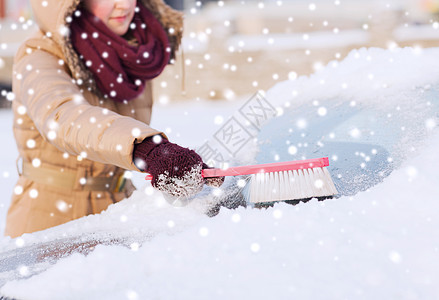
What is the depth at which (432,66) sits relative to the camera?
153 cm

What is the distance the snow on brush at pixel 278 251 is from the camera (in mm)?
815

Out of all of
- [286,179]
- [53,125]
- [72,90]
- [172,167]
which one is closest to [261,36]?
[72,90]

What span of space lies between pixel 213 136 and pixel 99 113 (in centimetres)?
47

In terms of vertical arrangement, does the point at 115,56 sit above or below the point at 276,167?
below

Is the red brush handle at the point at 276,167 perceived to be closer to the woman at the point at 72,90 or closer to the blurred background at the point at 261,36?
the woman at the point at 72,90

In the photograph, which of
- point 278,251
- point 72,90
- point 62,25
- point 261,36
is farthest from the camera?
point 261,36

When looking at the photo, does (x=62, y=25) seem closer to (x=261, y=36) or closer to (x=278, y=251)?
(x=278, y=251)

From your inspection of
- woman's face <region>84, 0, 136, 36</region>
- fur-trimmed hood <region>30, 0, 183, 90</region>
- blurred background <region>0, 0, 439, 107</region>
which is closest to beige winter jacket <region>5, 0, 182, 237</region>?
fur-trimmed hood <region>30, 0, 183, 90</region>

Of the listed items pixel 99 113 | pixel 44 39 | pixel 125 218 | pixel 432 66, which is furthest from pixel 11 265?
pixel 432 66

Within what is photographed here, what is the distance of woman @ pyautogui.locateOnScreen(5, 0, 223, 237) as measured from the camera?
5.08 feet

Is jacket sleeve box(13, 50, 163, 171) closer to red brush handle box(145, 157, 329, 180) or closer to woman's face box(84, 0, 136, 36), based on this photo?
red brush handle box(145, 157, 329, 180)

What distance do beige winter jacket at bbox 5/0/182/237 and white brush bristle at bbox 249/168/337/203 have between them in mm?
494

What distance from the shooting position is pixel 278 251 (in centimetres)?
89

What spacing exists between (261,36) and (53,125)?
30.6ft
